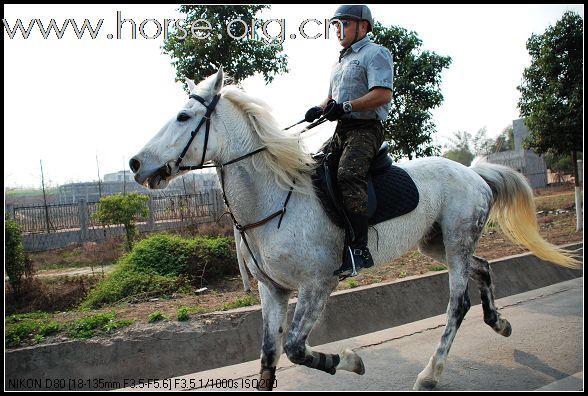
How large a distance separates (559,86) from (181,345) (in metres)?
13.7

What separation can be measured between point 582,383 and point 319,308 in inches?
85.5

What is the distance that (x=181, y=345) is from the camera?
5625mm

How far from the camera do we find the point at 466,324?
6281 mm

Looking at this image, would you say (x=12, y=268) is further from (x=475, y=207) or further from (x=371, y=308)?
(x=475, y=207)

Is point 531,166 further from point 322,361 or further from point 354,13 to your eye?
point 322,361

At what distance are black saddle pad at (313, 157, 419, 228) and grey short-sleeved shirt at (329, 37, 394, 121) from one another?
503mm

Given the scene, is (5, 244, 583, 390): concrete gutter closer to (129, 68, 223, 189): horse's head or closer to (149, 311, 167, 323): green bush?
(149, 311, 167, 323): green bush


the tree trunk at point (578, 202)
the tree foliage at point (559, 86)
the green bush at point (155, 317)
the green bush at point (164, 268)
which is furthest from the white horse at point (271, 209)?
the tree foliage at point (559, 86)

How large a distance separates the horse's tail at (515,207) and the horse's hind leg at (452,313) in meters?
1.24

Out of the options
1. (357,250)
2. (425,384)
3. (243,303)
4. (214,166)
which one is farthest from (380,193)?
(243,303)

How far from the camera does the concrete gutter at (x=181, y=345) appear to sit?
517cm

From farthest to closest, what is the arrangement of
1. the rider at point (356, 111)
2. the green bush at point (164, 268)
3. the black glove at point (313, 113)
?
the green bush at point (164, 268) < the black glove at point (313, 113) < the rider at point (356, 111)

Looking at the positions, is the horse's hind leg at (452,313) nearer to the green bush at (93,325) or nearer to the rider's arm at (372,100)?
the rider's arm at (372,100)

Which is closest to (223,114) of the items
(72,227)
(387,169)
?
(387,169)
